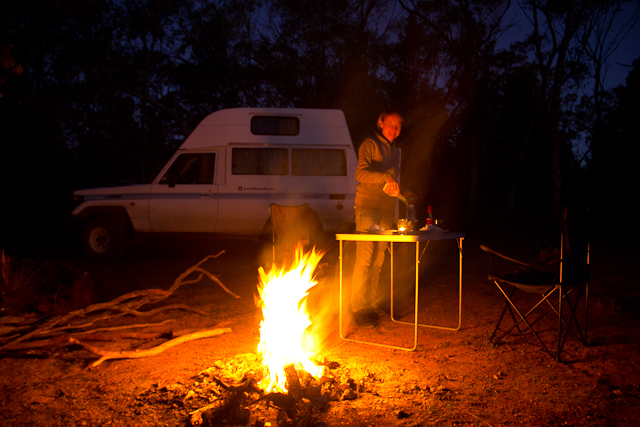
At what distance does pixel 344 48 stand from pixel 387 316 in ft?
47.4

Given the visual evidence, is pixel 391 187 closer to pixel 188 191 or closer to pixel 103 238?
pixel 188 191

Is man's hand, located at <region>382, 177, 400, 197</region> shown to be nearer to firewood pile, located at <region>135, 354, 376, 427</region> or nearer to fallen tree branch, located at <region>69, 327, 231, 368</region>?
firewood pile, located at <region>135, 354, 376, 427</region>

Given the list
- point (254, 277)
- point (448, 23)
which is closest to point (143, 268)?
point (254, 277)

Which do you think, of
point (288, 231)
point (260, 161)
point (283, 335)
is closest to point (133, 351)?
point (283, 335)

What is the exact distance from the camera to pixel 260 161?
778cm

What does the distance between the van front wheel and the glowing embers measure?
5769mm

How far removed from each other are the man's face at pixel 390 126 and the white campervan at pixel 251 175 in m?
3.73

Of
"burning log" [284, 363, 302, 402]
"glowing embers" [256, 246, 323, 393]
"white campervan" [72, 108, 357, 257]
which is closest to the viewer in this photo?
"burning log" [284, 363, 302, 402]

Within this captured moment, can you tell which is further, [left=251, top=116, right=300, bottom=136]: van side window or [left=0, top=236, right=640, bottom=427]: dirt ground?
[left=251, top=116, right=300, bottom=136]: van side window

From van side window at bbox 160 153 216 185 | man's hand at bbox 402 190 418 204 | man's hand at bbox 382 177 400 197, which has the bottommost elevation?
man's hand at bbox 402 190 418 204

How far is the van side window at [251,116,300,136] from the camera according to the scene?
7.77 m

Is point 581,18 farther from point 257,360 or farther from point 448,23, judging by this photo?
point 257,360

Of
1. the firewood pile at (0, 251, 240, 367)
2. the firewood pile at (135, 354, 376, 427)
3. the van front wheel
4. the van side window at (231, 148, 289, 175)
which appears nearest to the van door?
the van side window at (231, 148, 289, 175)

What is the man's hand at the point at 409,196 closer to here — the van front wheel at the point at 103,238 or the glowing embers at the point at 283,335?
the glowing embers at the point at 283,335
